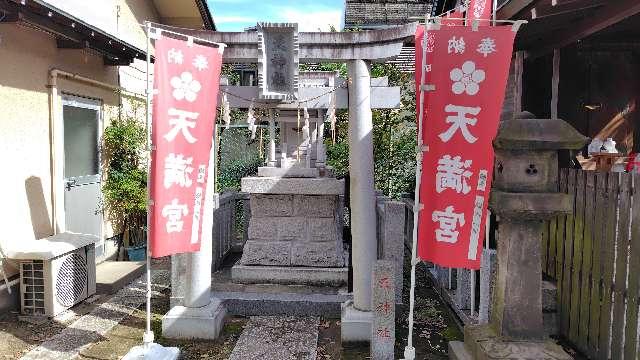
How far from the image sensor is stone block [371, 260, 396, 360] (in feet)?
19.3

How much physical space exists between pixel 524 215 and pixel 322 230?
16.5ft

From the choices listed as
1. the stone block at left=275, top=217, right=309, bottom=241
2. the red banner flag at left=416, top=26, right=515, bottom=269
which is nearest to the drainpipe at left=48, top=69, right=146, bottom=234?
the stone block at left=275, top=217, right=309, bottom=241

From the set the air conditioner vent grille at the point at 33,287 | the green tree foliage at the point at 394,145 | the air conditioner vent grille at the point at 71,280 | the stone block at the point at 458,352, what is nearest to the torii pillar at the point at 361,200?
the stone block at the point at 458,352

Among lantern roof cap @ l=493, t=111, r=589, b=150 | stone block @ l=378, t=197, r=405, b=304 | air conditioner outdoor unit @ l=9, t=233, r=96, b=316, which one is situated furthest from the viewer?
stone block @ l=378, t=197, r=405, b=304

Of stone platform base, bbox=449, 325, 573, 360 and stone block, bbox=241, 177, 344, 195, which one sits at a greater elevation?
stone block, bbox=241, 177, 344, 195

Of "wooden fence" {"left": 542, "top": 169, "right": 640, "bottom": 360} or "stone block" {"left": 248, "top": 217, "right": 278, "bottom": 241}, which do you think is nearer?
"wooden fence" {"left": 542, "top": 169, "right": 640, "bottom": 360}

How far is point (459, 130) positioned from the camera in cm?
493

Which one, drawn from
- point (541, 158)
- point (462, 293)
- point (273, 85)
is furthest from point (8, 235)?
point (541, 158)

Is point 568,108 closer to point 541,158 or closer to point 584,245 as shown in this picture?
point 584,245

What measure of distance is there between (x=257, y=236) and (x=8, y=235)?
169 inches

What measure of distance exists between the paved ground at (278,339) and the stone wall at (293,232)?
1599mm

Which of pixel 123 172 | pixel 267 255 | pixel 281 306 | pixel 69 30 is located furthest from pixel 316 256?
pixel 69 30

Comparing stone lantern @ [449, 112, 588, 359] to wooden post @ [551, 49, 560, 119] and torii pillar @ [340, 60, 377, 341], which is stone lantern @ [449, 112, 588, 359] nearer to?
torii pillar @ [340, 60, 377, 341]

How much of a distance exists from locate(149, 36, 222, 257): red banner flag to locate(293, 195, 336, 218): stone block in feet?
11.3
